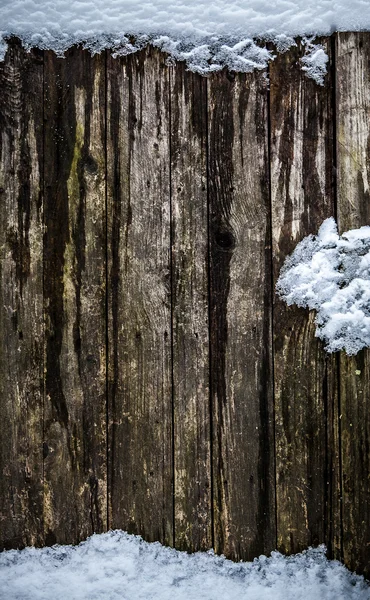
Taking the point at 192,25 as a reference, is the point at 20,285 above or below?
below

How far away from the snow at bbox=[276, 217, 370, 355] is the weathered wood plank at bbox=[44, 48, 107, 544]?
654 mm

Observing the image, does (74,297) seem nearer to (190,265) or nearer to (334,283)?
(190,265)

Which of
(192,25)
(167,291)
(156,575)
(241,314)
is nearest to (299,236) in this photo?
(241,314)

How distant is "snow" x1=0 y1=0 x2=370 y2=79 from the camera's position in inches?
60.9

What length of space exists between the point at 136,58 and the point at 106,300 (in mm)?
821

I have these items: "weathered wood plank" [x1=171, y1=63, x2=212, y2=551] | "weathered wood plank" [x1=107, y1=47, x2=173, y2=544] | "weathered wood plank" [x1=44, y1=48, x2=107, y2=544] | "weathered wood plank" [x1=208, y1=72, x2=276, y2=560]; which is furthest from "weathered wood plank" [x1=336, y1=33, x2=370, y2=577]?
"weathered wood plank" [x1=44, y1=48, x2=107, y2=544]

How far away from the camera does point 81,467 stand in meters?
1.59

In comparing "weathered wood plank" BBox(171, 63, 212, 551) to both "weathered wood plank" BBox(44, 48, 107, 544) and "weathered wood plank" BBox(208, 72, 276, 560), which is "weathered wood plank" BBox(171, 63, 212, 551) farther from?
"weathered wood plank" BBox(44, 48, 107, 544)

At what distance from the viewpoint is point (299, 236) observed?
160 cm

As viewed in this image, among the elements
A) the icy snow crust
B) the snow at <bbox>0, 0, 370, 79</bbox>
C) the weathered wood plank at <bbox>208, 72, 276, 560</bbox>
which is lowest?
the icy snow crust

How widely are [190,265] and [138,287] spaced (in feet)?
0.63

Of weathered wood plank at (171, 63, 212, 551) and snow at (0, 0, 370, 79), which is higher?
snow at (0, 0, 370, 79)

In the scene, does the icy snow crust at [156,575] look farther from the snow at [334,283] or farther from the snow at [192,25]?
the snow at [192,25]

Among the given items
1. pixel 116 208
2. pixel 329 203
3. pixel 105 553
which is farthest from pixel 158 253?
pixel 105 553
